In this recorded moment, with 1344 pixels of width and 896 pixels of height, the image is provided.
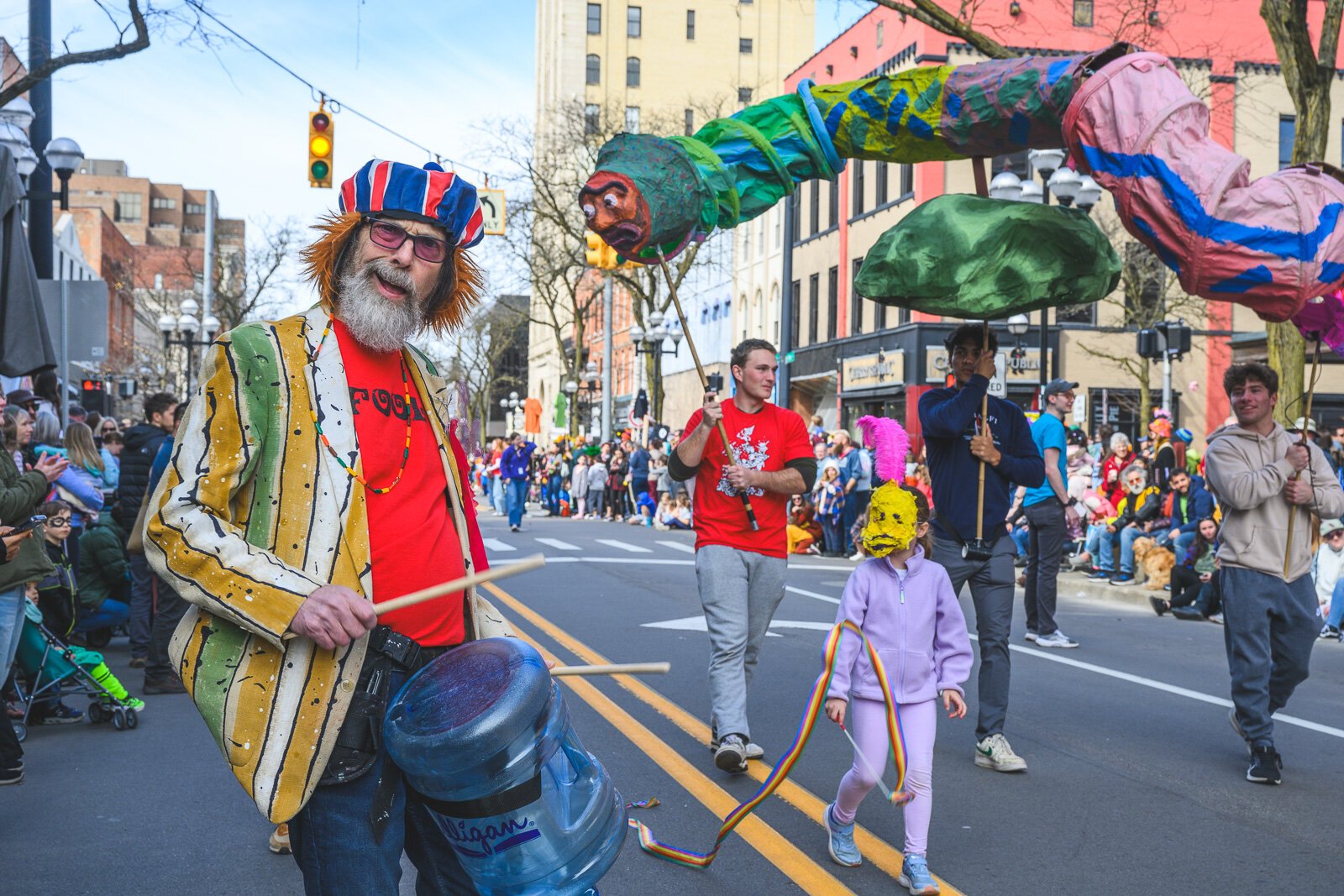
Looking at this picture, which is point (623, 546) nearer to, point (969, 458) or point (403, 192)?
point (969, 458)

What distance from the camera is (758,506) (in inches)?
264

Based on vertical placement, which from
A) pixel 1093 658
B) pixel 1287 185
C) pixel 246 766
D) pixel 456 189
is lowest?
pixel 1093 658

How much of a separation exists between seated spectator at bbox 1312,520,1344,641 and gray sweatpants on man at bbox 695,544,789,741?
7.72 metres

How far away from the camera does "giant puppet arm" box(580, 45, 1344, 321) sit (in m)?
4.74

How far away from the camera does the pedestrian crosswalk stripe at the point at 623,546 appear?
67.4ft

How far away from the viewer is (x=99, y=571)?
398 inches

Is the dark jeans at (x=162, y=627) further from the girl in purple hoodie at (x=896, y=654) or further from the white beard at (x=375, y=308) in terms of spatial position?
the white beard at (x=375, y=308)

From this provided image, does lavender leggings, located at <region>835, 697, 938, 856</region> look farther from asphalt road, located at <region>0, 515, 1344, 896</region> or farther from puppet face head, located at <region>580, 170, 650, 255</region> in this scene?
puppet face head, located at <region>580, 170, 650, 255</region>

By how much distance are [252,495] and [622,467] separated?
29.8 meters

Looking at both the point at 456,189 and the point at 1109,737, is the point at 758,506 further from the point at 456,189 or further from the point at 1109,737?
the point at 456,189

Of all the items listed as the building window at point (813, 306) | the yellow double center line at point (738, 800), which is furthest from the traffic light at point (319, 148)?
the building window at point (813, 306)

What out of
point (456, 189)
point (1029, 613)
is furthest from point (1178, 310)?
point (456, 189)

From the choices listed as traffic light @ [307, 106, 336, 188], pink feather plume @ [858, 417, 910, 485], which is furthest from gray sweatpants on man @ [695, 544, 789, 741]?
traffic light @ [307, 106, 336, 188]

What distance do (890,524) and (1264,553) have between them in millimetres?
2536
